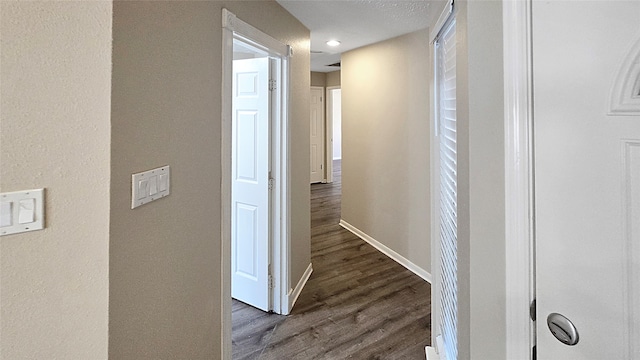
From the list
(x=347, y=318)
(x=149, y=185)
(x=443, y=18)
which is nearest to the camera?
(x=149, y=185)

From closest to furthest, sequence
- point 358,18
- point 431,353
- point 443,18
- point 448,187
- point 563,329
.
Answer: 1. point 563,329
2. point 443,18
3. point 448,187
4. point 431,353
5. point 358,18

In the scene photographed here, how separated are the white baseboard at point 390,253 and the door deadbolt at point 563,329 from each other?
2.63 meters

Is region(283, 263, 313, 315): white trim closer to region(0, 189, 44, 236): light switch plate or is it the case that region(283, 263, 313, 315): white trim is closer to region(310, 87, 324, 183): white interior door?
region(0, 189, 44, 236): light switch plate

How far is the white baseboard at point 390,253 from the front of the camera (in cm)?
347

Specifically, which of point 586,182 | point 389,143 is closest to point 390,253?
point 389,143

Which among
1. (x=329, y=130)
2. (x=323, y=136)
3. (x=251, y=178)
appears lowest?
(x=251, y=178)

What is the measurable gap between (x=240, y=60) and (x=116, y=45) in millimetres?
1726

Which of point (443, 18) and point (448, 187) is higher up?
point (443, 18)

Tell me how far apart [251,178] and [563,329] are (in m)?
2.27

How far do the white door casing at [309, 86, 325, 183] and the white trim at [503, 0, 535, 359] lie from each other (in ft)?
23.4

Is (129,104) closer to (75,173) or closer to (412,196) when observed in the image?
(75,173)

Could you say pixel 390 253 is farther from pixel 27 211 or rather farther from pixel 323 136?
pixel 323 136

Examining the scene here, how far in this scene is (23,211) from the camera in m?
0.99

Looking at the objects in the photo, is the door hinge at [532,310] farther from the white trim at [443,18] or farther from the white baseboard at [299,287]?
the white baseboard at [299,287]
